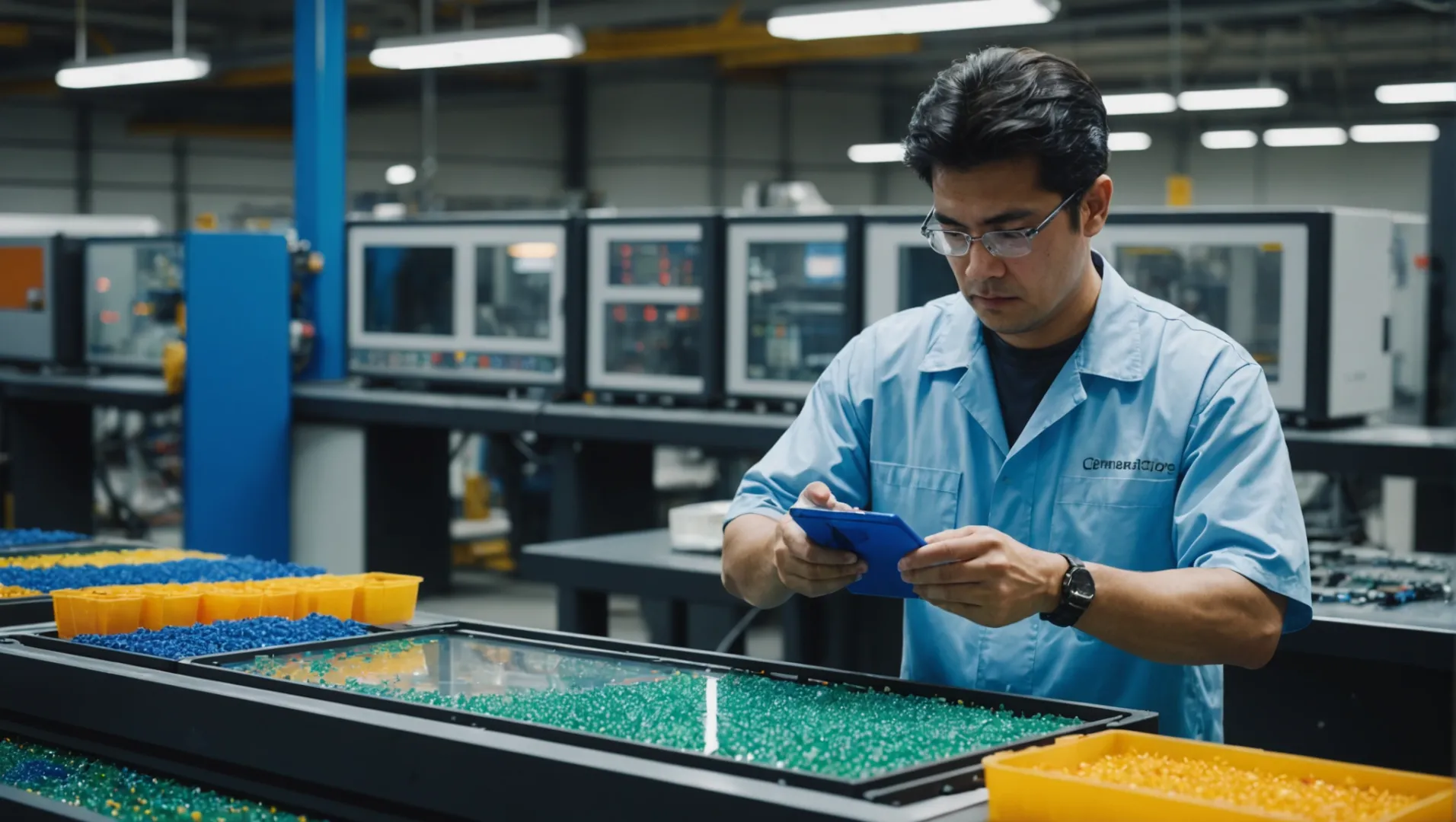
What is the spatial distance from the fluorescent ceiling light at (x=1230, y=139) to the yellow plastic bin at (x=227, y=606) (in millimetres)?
11940

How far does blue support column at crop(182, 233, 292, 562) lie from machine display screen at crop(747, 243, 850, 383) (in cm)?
201

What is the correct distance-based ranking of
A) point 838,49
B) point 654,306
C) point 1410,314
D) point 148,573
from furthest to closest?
point 838,49 < point 1410,314 < point 654,306 < point 148,573

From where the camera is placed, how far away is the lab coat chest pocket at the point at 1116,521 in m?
1.73

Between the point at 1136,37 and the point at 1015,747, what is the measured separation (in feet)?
42.5

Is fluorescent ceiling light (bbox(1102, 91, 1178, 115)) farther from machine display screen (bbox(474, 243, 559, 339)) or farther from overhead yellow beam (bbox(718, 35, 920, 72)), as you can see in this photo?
machine display screen (bbox(474, 243, 559, 339))

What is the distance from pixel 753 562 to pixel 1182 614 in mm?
510

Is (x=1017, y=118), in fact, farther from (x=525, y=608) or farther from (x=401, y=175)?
(x=401, y=175)

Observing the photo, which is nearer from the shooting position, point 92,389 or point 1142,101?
point 92,389

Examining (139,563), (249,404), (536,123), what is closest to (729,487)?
(249,404)

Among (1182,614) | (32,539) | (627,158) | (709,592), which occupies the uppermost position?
(627,158)

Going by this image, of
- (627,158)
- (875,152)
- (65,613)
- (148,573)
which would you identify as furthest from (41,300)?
(627,158)

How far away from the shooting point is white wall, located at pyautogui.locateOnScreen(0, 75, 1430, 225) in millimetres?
14766

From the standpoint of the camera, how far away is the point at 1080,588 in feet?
5.01

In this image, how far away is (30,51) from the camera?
14.1 m
